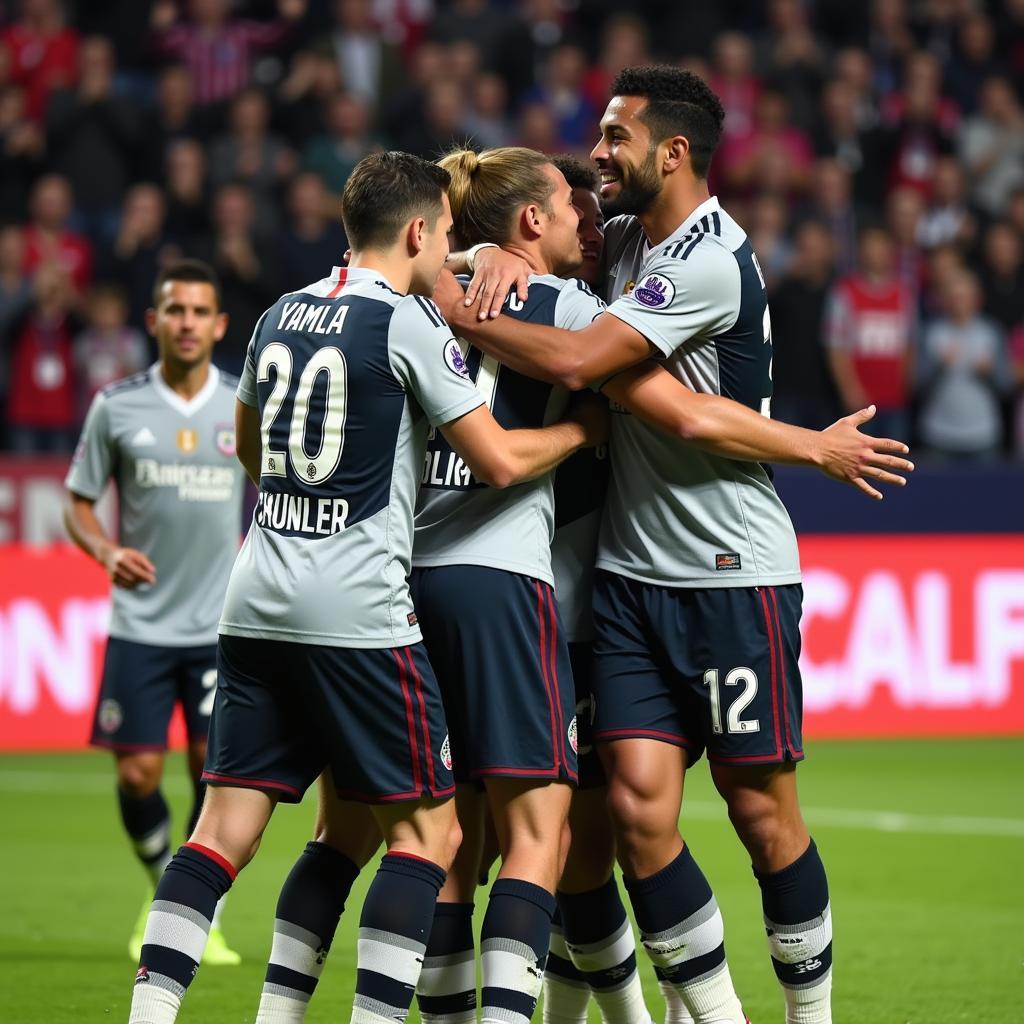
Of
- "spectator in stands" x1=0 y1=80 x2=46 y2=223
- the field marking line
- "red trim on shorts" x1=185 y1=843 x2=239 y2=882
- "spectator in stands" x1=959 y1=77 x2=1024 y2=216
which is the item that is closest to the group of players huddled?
"red trim on shorts" x1=185 y1=843 x2=239 y2=882

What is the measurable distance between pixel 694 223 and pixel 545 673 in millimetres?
1209

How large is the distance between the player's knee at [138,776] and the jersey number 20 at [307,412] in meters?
2.73

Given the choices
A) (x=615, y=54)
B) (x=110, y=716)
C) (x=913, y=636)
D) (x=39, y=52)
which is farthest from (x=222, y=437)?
(x=615, y=54)

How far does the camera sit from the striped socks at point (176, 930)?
3994 millimetres

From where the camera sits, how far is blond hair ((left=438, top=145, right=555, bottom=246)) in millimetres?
4543

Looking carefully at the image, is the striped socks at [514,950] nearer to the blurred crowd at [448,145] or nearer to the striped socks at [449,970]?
the striped socks at [449,970]

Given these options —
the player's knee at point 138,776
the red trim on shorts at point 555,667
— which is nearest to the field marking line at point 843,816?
the player's knee at point 138,776

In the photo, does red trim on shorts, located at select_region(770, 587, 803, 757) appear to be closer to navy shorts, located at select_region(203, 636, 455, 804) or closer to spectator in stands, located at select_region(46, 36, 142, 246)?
navy shorts, located at select_region(203, 636, 455, 804)

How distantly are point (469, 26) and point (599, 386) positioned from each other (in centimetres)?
1150

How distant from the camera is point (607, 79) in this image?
15.2 meters

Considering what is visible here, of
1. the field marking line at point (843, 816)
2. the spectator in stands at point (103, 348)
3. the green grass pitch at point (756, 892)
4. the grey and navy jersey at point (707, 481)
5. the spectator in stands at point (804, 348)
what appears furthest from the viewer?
the spectator in stands at point (804, 348)

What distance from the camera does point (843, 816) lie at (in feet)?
31.1

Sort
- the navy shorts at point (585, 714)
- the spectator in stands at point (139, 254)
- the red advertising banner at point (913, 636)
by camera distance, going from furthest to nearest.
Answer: the spectator in stands at point (139, 254)
the red advertising banner at point (913, 636)
the navy shorts at point (585, 714)

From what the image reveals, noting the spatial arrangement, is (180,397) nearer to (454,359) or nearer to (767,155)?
(454,359)
